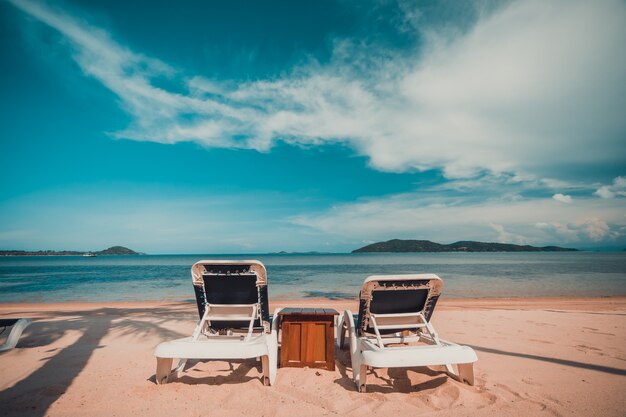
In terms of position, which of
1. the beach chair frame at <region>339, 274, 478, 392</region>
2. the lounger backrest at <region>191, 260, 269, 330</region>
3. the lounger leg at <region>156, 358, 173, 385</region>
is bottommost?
the lounger leg at <region>156, 358, 173, 385</region>

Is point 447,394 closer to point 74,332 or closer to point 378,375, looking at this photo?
point 378,375

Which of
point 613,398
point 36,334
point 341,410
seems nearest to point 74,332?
point 36,334

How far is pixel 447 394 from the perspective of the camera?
11.3 feet

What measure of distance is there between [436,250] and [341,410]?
149m

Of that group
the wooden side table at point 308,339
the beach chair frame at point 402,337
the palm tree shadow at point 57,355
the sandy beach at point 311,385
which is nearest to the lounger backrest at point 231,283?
the wooden side table at point 308,339

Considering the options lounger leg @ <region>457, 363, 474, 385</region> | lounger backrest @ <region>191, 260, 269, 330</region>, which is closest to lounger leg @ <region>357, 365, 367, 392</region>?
lounger leg @ <region>457, 363, 474, 385</region>

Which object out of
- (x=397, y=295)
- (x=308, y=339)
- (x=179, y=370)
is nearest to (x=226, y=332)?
(x=179, y=370)

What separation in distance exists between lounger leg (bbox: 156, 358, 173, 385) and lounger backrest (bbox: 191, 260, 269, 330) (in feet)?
2.53

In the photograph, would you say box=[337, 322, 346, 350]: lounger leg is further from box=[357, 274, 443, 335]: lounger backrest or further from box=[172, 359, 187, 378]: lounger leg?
box=[172, 359, 187, 378]: lounger leg

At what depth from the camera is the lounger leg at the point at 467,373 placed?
3655 mm

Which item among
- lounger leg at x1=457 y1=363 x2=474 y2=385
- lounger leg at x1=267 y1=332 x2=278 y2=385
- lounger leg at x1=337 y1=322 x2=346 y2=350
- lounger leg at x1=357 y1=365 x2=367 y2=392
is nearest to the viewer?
lounger leg at x1=357 y1=365 x2=367 y2=392

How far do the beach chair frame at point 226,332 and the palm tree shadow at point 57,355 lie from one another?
122 centimetres

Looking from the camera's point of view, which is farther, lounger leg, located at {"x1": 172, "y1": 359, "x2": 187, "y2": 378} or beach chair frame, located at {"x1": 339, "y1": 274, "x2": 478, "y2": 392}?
lounger leg, located at {"x1": 172, "y1": 359, "x2": 187, "y2": 378}

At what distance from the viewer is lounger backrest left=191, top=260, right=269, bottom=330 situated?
13.4 feet
